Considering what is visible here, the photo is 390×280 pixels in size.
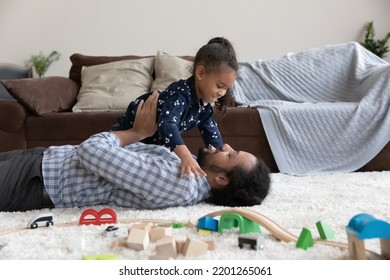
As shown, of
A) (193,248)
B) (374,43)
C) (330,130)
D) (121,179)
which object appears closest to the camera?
(193,248)

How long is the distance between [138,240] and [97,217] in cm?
29

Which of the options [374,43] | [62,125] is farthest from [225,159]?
[374,43]

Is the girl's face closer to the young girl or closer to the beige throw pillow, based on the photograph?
the young girl

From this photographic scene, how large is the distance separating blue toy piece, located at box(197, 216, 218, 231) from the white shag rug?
0.02 meters

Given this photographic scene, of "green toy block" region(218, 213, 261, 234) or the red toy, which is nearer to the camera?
"green toy block" region(218, 213, 261, 234)

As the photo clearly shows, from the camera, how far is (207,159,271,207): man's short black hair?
1.20 m

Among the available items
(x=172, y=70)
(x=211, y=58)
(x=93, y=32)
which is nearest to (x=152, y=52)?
(x=93, y=32)

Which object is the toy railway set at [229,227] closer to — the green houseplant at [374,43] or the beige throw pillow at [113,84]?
the beige throw pillow at [113,84]

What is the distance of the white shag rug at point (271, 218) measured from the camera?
79 cm

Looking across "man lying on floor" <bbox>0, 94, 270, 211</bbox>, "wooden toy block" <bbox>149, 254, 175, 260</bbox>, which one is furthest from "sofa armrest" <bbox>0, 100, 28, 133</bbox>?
"wooden toy block" <bbox>149, 254, 175, 260</bbox>

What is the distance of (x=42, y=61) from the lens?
338 cm

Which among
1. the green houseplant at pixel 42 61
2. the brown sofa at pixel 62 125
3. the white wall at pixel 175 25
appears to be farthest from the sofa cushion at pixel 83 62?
the green houseplant at pixel 42 61

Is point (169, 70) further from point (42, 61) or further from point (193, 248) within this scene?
point (193, 248)

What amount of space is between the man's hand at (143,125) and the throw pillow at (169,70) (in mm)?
960
